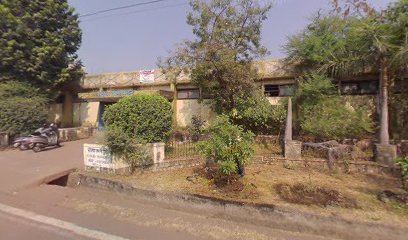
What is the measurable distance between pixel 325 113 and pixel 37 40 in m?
14.5

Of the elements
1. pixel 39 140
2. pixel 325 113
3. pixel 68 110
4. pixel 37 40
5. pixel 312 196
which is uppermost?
pixel 37 40

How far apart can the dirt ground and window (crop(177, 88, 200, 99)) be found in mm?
7928

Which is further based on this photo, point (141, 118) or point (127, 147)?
point (141, 118)

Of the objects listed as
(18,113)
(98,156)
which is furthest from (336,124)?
(18,113)

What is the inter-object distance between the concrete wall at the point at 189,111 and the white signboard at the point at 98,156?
804 cm

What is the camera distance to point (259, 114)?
11562 mm

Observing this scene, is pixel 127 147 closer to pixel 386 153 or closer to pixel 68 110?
pixel 386 153

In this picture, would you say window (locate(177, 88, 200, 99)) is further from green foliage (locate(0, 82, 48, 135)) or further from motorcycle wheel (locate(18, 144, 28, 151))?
motorcycle wheel (locate(18, 144, 28, 151))

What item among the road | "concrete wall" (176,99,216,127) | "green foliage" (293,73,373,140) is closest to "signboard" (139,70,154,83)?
"concrete wall" (176,99,216,127)

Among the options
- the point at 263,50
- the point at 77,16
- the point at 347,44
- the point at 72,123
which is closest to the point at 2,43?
the point at 77,16

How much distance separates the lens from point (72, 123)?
20.0 m

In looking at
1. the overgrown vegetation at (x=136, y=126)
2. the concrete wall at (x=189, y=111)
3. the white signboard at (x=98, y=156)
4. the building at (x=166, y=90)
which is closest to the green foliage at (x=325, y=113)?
the building at (x=166, y=90)

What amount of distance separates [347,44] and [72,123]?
17.8 m

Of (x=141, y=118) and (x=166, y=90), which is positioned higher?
(x=166, y=90)
